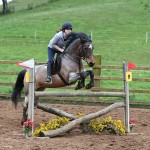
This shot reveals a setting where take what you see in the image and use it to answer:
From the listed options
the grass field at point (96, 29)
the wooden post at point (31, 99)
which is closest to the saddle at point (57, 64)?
the wooden post at point (31, 99)

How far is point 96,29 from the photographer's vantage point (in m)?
40.3

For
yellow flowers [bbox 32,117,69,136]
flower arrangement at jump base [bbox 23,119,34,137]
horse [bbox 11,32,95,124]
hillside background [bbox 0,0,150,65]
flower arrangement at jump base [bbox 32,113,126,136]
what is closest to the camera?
flower arrangement at jump base [bbox 23,119,34,137]

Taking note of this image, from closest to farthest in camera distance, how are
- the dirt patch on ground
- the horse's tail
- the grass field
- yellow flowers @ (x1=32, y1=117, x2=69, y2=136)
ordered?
the dirt patch on ground, yellow flowers @ (x1=32, y1=117, x2=69, y2=136), the horse's tail, the grass field

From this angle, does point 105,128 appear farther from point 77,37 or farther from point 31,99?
point 77,37

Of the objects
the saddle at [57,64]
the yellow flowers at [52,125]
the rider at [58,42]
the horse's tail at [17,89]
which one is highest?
the rider at [58,42]

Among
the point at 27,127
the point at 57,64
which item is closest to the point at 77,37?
the point at 57,64

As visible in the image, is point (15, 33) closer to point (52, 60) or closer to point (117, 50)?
point (117, 50)

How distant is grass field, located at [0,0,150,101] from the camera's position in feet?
90.7

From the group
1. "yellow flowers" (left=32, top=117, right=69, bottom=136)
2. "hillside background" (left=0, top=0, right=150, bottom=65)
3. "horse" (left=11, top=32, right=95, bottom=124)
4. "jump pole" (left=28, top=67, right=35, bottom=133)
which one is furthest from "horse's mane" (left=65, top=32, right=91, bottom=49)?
"hillside background" (left=0, top=0, right=150, bottom=65)

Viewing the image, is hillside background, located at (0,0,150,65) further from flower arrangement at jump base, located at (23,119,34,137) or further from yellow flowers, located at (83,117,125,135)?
flower arrangement at jump base, located at (23,119,34,137)

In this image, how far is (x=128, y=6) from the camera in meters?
50.2

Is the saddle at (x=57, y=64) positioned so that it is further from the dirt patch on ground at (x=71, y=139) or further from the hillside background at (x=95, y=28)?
the hillside background at (x=95, y=28)

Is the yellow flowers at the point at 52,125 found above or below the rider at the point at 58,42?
below

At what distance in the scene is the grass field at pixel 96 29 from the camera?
2764cm
